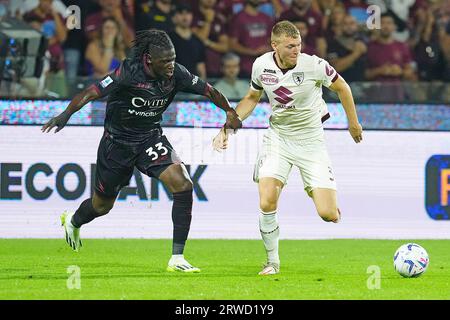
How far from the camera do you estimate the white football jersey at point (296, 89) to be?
10016 millimetres

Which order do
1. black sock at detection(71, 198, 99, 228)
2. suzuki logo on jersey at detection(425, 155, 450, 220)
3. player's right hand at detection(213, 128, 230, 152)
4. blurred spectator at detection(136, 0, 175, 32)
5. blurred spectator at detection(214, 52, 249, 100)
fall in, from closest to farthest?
player's right hand at detection(213, 128, 230, 152) → black sock at detection(71, 198, 99, 228) → suzuki logo on jersey at detection(425, 155, 450, 220) → blurred spectator at detection(214, 52, 249, 100) → blurred spectator at detection(136, 0, 175, 32)

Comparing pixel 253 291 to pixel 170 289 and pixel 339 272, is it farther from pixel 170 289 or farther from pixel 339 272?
pixel 339 272

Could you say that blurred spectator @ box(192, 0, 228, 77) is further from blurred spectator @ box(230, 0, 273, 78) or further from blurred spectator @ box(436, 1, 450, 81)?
blurred spectator @ box(436, 1, 450, 81)

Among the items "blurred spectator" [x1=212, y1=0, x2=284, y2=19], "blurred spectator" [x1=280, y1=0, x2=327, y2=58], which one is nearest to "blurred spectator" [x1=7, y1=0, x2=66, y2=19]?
"blurred spectator" [x1=212, y1=0, x2=284, y2=19]

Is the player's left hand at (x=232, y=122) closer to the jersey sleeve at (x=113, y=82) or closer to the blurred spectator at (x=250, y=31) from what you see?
the jersey sleeve at (x=113, y=82)

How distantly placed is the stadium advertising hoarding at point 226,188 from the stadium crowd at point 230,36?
4.59 ft

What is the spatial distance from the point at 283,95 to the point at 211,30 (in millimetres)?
6107

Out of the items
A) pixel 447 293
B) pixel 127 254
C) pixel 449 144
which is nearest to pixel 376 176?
pixel 449 144

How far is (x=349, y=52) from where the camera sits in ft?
52.0

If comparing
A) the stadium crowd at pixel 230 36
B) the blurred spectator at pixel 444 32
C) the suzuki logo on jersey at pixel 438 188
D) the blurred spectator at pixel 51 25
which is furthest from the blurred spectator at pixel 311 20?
the blurred spectator at pixel 51 25

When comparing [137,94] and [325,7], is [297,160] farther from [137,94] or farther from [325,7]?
[325,7]

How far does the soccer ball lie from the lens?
972 cm

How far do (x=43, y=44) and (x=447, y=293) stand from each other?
738 cm

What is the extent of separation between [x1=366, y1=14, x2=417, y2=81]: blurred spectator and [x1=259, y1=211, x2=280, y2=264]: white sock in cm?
628
